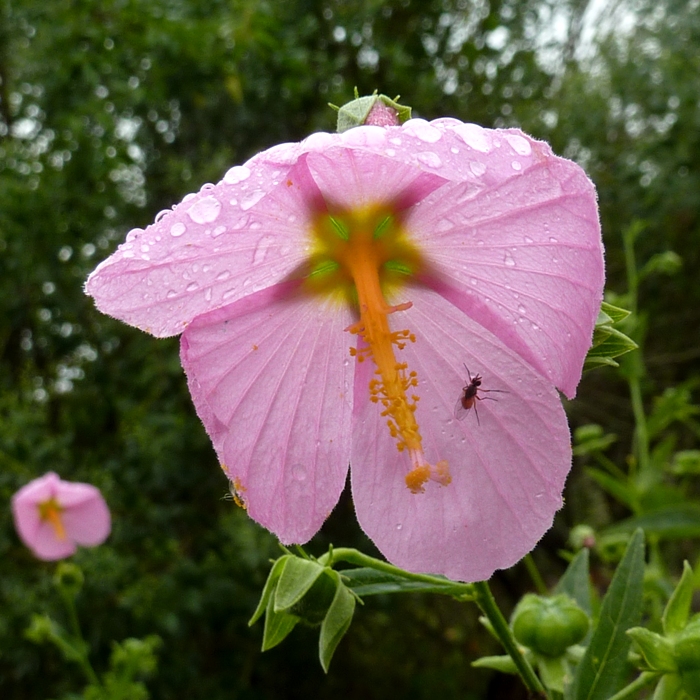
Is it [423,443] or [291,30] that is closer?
[423,443]

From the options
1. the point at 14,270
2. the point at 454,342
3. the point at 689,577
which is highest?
the point at 14,270

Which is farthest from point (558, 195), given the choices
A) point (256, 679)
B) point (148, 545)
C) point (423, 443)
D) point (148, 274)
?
point (256, 679)

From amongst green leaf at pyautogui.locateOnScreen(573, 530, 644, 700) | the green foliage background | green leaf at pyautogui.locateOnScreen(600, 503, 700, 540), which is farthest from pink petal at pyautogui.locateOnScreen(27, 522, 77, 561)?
green leaf at pyautogui.locateOnScreen(573, 530, 644, 700)

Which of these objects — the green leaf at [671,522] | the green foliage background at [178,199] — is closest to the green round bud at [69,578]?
the green foliage background at [178,199]

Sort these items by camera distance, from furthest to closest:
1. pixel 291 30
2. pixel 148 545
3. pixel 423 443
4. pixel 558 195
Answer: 1. pixel 291 30
2. pixel 148 545
3. pixel 423 443
4. pixel 558 195

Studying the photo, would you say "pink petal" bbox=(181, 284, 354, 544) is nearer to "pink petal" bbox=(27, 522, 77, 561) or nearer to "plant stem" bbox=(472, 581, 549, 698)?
"plant stem" bbox=(472, 581, 549, 698)

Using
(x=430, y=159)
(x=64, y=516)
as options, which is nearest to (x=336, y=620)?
(x=430, y=159)

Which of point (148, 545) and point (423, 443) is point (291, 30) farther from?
point (423, 443)

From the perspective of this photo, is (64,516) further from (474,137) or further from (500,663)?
(474,137)
